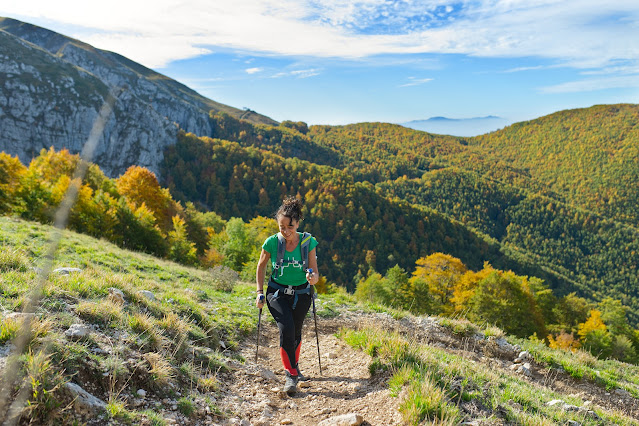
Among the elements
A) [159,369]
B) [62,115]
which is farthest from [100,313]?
[62,115]

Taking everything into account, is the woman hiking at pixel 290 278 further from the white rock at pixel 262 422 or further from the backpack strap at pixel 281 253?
the white rock at pixel 262 422

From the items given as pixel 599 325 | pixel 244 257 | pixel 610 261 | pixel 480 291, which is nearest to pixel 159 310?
pixel 244 257

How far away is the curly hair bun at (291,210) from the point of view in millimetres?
5160

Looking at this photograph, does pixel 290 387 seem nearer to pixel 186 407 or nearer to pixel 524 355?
pixel 186 407

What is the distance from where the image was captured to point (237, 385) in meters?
5.23

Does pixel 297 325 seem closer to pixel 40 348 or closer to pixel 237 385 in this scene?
pixel 237 385

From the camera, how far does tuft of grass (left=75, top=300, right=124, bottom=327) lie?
494cm

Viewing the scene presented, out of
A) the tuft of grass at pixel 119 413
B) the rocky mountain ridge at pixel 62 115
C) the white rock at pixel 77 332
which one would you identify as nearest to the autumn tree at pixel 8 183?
the white rock at pixel 77 332

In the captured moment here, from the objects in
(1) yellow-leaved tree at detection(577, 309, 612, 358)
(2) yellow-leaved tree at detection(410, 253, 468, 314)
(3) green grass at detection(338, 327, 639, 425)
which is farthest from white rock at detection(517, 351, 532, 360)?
(2) yellow-leaved tree at detection(410, 253, 468, 314)

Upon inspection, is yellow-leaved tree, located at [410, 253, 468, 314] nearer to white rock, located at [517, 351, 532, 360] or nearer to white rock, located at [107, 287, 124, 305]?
white rock, located at [517, 351, 532, 360]

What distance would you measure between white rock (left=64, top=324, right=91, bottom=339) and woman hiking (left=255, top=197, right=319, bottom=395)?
2.24 metres

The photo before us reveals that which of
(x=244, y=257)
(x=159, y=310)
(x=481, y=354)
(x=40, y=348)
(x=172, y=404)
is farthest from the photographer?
(x=244, y=257)

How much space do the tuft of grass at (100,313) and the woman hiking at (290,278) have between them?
2.07m

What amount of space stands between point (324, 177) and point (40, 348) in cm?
14175
